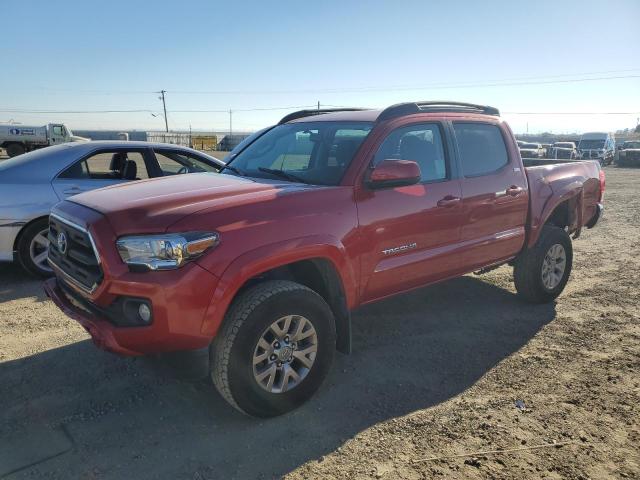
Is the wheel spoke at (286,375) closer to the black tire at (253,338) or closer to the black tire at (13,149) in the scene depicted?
the black tire at (253,338)

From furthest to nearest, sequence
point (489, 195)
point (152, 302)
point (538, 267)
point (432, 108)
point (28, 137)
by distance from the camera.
→ point (28, 137), point (538, 267), point (489, 195), point (432, 108), point (152, 302)

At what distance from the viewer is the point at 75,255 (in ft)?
10.4

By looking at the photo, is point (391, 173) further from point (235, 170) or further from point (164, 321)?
point (164, 321)

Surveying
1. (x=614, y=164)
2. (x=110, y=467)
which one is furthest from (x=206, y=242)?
(x=614, y=164)

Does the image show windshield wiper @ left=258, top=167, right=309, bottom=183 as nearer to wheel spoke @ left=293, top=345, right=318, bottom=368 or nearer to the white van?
wheel spoke @ left=293, top=345, right=318, bottom=368

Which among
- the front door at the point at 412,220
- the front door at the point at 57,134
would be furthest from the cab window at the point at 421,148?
the front door at the point at 57,134


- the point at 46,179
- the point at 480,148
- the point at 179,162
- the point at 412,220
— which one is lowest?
the point at 412,220

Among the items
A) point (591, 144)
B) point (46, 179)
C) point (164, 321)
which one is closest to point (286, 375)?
point (164, 321)

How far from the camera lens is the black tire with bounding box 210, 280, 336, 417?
9.61ft

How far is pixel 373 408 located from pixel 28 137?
37796 millimetres

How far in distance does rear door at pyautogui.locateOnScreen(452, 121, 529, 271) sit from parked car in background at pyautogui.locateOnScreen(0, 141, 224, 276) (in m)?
3.58

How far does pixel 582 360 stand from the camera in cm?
408

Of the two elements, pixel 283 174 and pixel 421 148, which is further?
pixel 421 148

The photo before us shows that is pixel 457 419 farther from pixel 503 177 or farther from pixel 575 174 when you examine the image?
pixel 575 174
